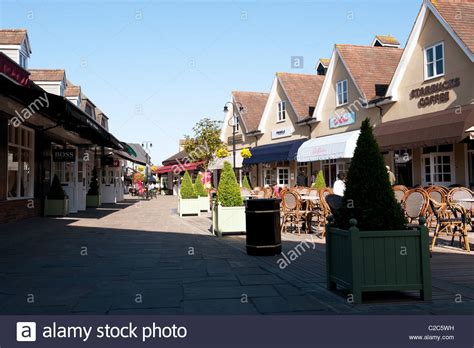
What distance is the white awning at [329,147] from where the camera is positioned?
2047 cm

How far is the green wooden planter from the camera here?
16.0ft

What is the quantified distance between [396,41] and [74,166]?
21.5m

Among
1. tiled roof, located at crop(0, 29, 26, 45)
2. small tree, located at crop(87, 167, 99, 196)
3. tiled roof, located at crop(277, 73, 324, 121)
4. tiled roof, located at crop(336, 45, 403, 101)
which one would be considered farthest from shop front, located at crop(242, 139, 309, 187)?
tiled roof, located at crop(0, 29, 26, 45)

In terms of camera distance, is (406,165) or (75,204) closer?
(406,165)

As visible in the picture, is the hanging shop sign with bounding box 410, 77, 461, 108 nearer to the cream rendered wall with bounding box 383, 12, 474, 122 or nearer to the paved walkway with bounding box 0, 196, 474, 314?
the cream rendered wall with bounding box 383, 12, 474, 122

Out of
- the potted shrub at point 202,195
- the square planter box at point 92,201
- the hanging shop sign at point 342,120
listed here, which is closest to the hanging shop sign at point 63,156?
Answer: the potted shrub at point 202,195

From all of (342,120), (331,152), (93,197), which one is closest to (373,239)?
(331,152)

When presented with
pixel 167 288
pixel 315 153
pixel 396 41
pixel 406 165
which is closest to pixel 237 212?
pixel 167 288

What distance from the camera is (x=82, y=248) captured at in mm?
9328

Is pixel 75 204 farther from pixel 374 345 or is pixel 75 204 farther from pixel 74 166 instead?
pixel 374 345

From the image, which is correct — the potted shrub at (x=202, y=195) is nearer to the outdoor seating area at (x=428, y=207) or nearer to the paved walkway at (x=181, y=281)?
the outdoor seating area at (x=428, y=207)

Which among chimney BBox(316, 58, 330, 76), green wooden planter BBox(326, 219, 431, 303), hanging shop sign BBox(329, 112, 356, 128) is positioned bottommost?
green wooden planter BBox(326, 219, 431, 303)

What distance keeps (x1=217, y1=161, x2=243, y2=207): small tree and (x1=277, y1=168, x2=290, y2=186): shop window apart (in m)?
18.1

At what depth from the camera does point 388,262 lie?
4934 mm
